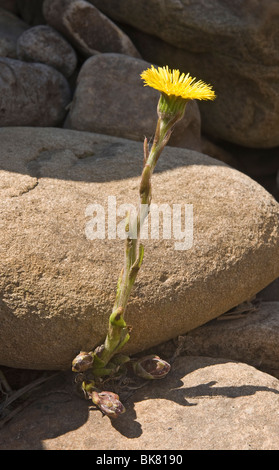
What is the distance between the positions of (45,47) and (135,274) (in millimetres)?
2347

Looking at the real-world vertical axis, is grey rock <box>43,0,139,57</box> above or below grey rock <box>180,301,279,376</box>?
above

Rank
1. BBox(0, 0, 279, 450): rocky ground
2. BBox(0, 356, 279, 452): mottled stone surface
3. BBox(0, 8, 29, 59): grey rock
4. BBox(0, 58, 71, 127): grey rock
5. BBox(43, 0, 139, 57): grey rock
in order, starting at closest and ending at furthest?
BBox(0, 356, 279, 452): mottled stone surface, BBox(0, 0, 279, 450): rocky ground, BBox(0, 58, 71, 127): grey rock, BBox(43, 0, 139, 57): grey rock, BBox(0, 8, 29, 59): grey rock

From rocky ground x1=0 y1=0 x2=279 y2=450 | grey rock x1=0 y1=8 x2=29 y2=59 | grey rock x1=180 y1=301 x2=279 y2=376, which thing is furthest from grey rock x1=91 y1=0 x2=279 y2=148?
grey rock x1=180 y1=301 x2=279 y2=376

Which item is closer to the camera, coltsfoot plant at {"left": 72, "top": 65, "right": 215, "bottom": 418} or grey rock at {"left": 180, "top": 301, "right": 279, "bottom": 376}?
coltsfoot plant at {"left": 72, "top": 65, "right": 215, "bottom": 418}

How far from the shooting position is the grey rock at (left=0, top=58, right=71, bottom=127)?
3297 millimetres

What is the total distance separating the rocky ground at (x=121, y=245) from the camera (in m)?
2.04

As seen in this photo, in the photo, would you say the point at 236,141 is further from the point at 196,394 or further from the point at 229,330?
the point at 196,394

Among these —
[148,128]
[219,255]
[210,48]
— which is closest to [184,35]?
[210,48]

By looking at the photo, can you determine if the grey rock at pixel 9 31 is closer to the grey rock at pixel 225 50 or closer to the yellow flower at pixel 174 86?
the grey rock at pixel 225 50

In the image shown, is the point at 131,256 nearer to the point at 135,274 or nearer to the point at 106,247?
the point at 135,274

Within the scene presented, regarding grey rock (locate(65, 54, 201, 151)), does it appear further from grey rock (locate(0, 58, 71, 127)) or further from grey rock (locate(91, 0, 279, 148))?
grey rock (locate(91, 0, 279, 148))

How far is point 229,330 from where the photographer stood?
8.09 ft

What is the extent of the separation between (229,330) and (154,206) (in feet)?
2.22

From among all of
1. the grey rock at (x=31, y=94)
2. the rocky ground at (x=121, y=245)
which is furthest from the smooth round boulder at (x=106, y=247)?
the grey rock at (x=31, y=94)
